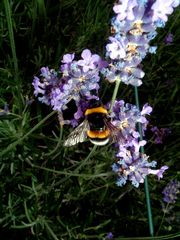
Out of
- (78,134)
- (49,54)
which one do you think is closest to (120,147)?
(78,134)

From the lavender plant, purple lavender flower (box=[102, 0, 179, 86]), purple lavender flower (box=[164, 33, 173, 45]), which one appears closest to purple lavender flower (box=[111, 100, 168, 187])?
the lavender plant

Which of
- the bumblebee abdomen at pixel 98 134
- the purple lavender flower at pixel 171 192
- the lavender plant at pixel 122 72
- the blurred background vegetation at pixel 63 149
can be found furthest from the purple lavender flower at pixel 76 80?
the purple lavender flower at pixel 171 192

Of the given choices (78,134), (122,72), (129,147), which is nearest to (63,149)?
(129,147)

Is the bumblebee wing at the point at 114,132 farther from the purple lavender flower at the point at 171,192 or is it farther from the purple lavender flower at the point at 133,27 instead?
the purple lavender flower at the point at 171,192

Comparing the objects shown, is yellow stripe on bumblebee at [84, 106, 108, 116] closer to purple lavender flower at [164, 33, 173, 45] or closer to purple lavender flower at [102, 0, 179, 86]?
purple lavender flower at [102, 0, 179, 86]

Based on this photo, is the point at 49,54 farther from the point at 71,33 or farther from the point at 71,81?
the point at 71,81

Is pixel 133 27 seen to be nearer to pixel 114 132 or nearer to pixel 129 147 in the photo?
pixel 114 132
